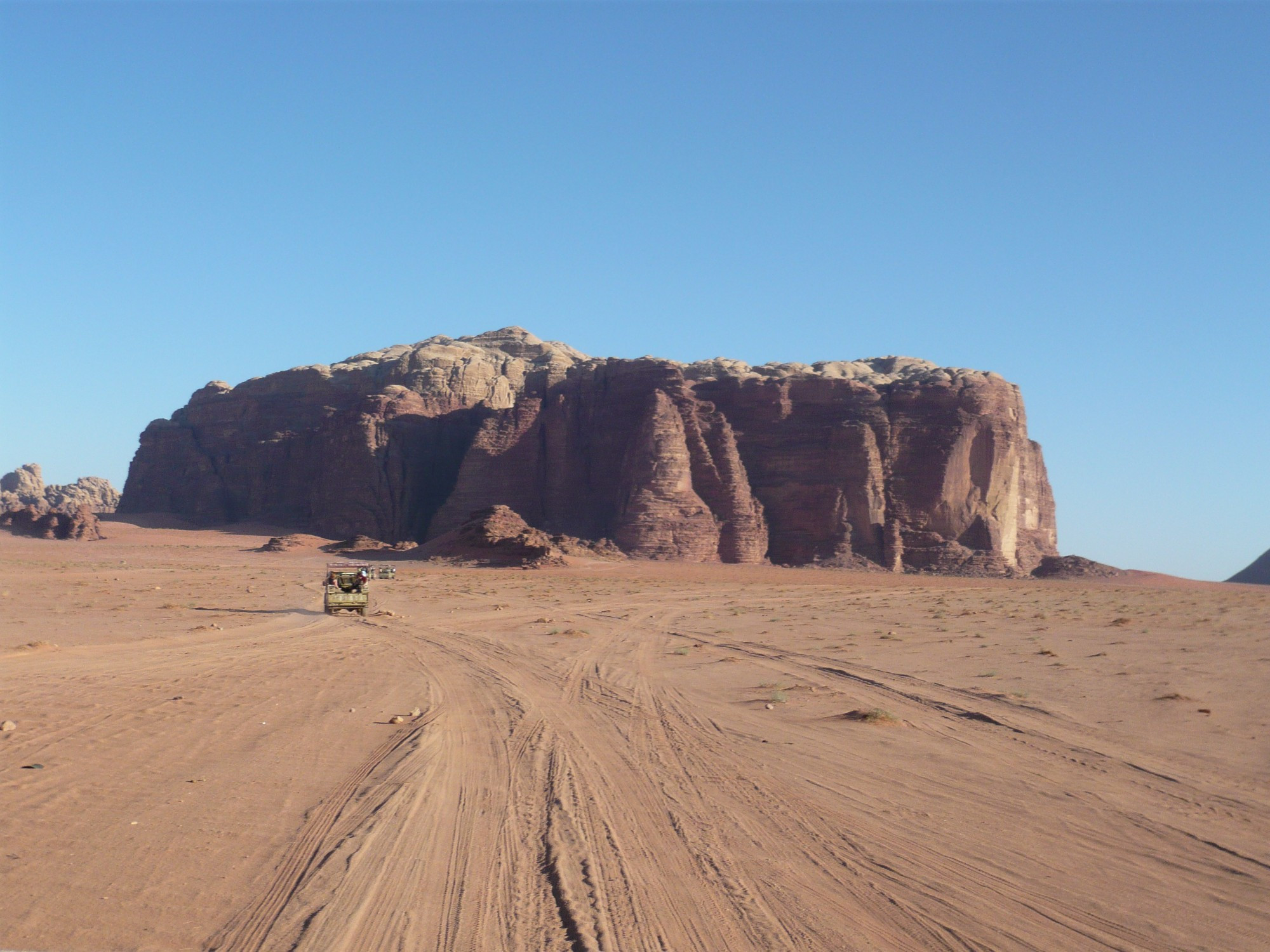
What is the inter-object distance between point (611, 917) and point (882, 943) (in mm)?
1592

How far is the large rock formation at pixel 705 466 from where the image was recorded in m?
62.1

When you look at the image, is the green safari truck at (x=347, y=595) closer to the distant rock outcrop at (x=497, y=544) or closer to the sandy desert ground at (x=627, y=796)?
the sandy desert ground at (x=627, y=796)

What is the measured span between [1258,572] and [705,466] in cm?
6895

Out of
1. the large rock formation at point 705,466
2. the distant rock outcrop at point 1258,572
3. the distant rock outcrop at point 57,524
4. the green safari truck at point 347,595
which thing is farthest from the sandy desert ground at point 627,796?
the distant rock outcrop at point 1258,572

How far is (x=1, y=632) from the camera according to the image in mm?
19828

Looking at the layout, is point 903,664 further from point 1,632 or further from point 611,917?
point 1,632

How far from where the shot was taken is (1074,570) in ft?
207

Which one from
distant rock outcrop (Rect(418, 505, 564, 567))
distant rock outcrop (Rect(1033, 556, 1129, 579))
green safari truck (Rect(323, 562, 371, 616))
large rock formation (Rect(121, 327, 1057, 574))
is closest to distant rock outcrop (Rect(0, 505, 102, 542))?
large rock formation (Rect(121, 327, 1057, 574))

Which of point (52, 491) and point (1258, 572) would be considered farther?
point (52, 491)

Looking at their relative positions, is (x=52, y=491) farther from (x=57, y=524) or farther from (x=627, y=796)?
(x=627, y=796)

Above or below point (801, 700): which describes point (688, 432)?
above

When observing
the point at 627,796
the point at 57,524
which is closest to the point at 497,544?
the point at 57,524

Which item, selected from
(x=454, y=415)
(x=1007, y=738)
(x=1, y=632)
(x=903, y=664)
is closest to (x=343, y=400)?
(x=454, y=415)

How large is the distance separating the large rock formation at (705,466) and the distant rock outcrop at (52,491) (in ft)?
207
